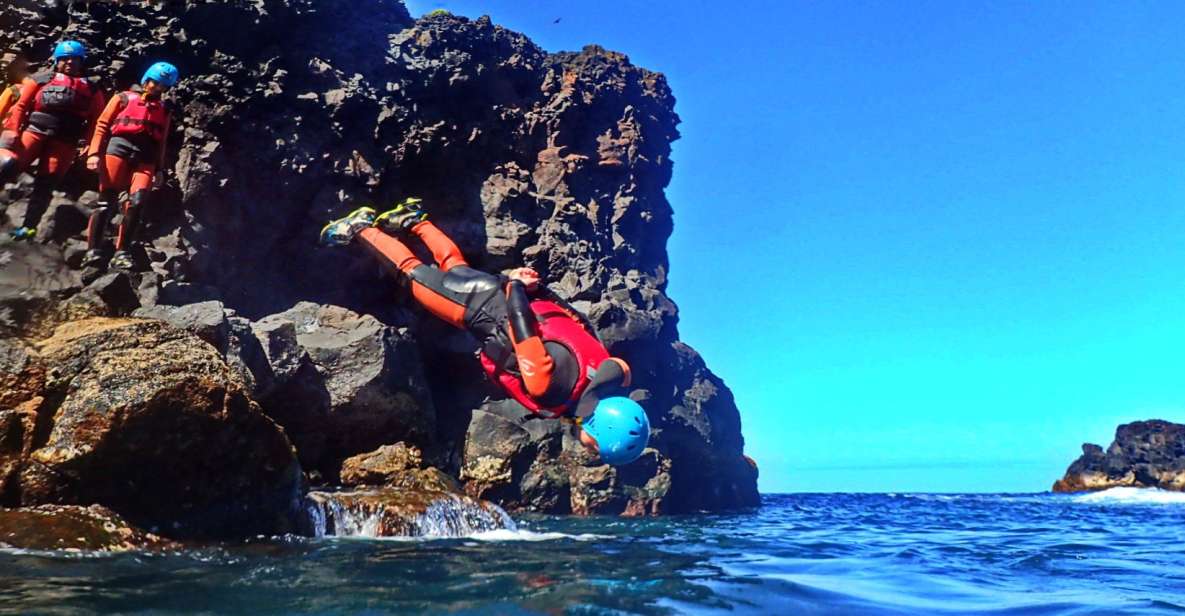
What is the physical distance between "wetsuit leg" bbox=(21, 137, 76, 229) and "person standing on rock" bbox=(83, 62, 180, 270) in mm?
1195

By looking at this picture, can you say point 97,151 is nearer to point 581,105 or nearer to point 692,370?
point 581,105

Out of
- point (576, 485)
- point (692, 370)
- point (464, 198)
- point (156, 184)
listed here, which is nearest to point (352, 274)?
point (464, 198)

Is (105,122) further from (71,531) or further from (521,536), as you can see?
(521,536)

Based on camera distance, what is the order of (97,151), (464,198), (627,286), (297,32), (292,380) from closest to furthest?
(97,151) < (292,380) < (297,32) < (464,198) < (627,286)

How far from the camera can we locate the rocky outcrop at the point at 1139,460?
50594 millimetres

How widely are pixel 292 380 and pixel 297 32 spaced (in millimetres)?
8209

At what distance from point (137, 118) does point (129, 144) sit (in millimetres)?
411

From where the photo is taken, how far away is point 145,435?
6.53 meters

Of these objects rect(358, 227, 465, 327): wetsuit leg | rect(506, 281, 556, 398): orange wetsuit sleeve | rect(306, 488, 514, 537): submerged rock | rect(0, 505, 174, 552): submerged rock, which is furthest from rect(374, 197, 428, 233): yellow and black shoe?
rect(0, 505, 174, 552): submerged rock

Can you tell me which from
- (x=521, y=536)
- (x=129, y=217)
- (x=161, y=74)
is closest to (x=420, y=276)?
(x=521, y=536)

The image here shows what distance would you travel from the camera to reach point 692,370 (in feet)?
74.8

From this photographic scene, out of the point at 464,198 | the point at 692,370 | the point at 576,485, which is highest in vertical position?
the point at 464,198

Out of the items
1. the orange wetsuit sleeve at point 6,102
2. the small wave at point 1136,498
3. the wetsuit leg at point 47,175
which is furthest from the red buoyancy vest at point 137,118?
the small wave at point 1136,498

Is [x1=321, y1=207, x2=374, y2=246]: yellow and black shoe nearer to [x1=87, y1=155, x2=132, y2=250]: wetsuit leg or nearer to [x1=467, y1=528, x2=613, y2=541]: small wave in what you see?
[x1=87, y1=155, x2=132, y2=250]: wetsuit leg
